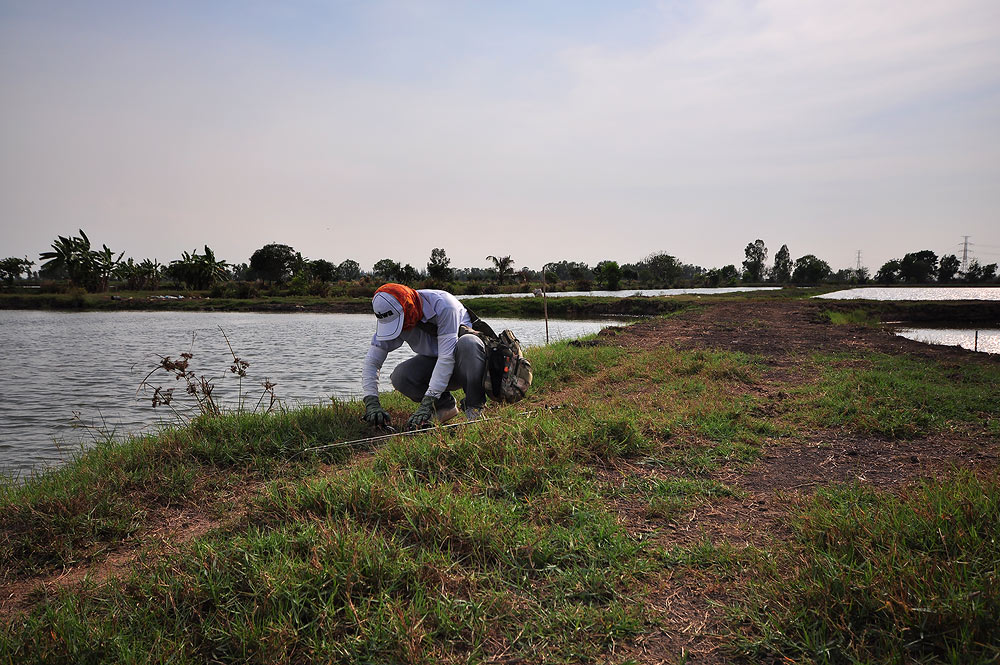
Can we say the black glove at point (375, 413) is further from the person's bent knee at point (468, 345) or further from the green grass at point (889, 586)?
the green grass at point (889, 586)

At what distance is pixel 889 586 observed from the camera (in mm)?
1806

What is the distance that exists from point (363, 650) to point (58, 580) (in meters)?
1.69

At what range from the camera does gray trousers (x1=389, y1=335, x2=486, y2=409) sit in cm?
461

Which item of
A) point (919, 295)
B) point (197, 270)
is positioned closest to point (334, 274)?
point (197, 270)

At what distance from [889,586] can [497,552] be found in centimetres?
143

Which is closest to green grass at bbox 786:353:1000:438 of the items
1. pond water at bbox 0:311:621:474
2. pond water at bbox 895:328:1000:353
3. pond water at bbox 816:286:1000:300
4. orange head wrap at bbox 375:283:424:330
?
orange head wrap at bbox 375:283:424:330

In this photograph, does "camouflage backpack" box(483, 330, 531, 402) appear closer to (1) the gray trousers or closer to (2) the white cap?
(1) the gray trousers

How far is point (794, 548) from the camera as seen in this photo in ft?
7.30

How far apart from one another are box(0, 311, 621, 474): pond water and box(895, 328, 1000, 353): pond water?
12.5 m

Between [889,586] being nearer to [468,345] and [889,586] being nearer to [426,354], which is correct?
[468,345]

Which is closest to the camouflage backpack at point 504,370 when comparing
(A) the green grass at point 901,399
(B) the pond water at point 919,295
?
(A) the green grass at point 901,399

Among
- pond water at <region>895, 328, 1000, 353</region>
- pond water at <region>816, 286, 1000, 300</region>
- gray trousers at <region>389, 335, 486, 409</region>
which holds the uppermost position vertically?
pond water at <region>816, 286, 1000, 300</region>

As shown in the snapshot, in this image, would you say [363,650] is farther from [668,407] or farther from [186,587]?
[668,407]

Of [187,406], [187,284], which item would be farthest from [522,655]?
[187,284]
